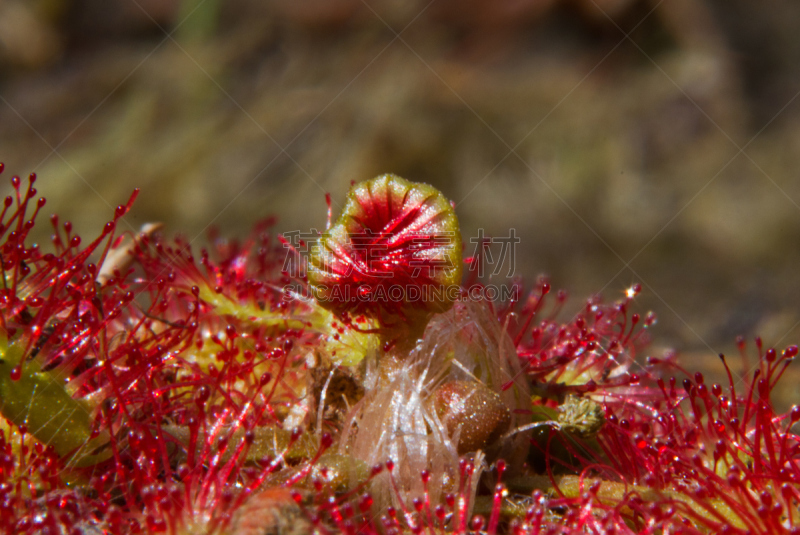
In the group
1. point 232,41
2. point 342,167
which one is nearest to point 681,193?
point 342,167

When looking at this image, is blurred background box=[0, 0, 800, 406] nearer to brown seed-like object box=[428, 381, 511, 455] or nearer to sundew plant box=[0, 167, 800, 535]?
sundew plant box=[0, 167, 800, 535]

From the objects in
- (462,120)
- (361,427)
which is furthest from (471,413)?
(462,120)

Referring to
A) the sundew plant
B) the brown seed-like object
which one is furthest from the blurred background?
the brown seed-like object

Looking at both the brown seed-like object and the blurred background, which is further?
the blurred background

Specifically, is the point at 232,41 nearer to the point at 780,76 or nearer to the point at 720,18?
the point at 720,18

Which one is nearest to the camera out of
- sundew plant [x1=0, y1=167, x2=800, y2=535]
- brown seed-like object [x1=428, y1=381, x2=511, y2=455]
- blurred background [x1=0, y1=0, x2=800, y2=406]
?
sundew plant [x1=0, y1=167, x2=800, y2=535]

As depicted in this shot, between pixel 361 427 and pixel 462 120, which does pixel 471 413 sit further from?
pixel 462 120

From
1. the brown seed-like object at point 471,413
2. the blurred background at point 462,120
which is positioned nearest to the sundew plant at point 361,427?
the brown seed-like object at point 471,413
